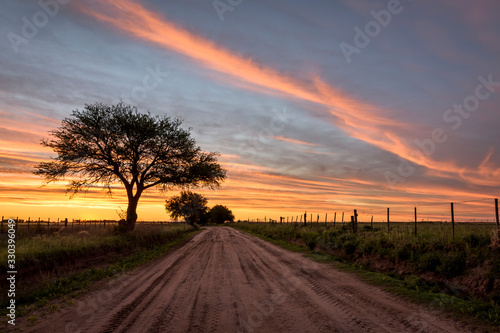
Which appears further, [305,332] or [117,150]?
[117,150]

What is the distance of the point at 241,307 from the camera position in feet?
25.0

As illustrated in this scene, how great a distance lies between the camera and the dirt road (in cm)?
630

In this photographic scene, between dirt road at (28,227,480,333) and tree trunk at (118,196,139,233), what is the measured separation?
1412 centimetres

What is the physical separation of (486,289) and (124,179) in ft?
85.6

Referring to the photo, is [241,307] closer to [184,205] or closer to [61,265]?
[61,265]

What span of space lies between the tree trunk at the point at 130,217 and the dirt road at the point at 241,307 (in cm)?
1412

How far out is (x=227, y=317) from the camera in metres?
6.84

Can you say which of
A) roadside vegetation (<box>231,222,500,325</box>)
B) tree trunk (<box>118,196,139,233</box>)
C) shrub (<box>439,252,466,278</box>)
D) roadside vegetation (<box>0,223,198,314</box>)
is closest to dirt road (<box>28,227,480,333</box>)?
roadside vegetation (<box>231,222,500,325</box>)

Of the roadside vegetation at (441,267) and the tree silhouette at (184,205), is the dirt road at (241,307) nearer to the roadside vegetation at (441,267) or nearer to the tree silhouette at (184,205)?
the roadside vegetation at (441,267)

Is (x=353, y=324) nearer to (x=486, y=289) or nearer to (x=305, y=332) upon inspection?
(x=305, y=332)

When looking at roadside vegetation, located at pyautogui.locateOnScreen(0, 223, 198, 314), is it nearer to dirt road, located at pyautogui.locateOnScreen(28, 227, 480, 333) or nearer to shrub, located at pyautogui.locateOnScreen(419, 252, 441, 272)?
dirt road, located at pyautogui.locateOnScreen(28, 227, 480, 333)

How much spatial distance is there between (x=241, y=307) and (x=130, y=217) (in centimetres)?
2136

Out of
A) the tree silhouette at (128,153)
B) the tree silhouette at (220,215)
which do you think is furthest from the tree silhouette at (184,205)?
the tree silhouette at (128,153)

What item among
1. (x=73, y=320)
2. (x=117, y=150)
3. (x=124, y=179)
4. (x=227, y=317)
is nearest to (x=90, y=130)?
(x=117, y=150)
